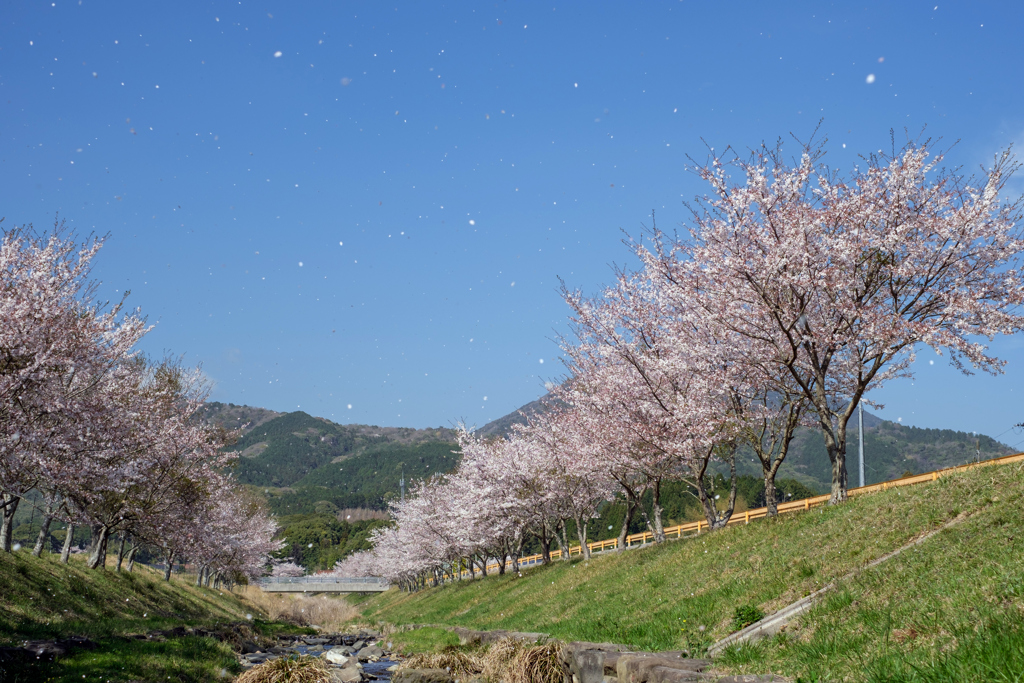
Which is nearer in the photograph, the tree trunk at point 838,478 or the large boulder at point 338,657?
the tree trunk at point 838,478

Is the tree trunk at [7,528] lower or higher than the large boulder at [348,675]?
higher

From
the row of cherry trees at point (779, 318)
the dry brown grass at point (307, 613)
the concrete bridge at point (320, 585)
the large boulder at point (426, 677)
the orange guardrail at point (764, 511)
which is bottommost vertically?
the concrete bridge at point (320, 585)

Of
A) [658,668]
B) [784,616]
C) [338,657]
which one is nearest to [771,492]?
[784,616]

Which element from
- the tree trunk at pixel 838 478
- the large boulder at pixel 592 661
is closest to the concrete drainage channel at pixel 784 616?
the large boulder at pixel 592 661

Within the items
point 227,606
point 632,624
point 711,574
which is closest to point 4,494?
point 632,624

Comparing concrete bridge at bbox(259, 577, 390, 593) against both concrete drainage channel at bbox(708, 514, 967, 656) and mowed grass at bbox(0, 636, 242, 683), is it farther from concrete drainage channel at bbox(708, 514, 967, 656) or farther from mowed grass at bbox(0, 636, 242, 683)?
concrete drainage channel at bbox(708, 514, 967, 656)

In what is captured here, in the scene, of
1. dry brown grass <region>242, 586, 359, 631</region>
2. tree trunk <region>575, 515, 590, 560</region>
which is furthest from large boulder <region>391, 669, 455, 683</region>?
dry brown grass <region>242, 586, 359, 631</region>

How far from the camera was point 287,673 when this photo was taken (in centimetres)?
1499

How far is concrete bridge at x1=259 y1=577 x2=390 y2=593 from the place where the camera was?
9694 cm

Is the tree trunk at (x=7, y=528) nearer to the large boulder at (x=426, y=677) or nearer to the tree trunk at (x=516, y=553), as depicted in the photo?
the large boulder at (x=426, y=677)

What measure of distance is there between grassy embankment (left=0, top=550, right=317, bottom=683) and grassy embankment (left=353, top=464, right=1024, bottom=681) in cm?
848

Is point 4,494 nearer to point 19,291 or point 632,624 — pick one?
point 19,291

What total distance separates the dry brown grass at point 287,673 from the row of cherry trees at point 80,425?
784 centimetres

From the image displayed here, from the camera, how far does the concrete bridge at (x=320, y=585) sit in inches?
3816
